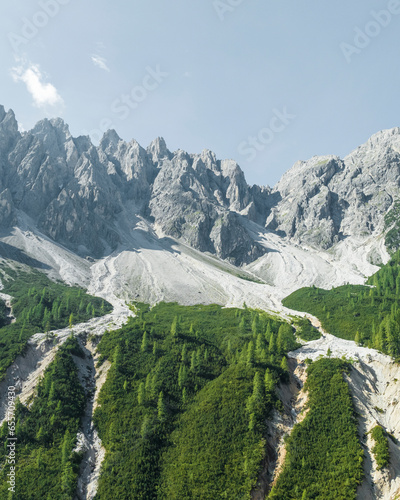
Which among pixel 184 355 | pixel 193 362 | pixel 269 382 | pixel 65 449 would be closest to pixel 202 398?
pixel 193 362

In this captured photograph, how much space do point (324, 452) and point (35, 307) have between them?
8859cm

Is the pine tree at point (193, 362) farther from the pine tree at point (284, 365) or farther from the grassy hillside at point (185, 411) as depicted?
the pine tree at point (284, 365)

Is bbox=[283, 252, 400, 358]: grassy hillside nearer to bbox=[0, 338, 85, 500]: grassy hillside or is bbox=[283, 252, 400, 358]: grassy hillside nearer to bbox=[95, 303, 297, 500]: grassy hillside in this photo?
bbox=[95, 303, 297, 500]: grassy hillside

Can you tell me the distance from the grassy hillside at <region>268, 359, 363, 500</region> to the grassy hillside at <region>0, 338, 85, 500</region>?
30294 millimetres

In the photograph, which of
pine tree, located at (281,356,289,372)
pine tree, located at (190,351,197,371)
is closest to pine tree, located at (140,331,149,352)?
pine tree, located at (190,351,197,371)

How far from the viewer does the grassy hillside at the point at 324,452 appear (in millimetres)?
41312

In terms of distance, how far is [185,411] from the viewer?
57.2 metres

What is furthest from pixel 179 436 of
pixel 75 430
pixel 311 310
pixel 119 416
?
pixel 311 310

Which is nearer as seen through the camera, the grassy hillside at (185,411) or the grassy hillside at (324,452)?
the grassy hillside at (324,452)

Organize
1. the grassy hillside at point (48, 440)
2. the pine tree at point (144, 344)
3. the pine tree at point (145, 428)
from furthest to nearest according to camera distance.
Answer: the pine tree at point (144, 344)
the pine tree at point (145, 428)
the grassy hillside at point (48, 440)

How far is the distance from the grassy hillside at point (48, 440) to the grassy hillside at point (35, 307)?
11923mm

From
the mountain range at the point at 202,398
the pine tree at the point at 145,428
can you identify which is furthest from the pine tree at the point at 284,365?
the pine tree at the point at 145,428

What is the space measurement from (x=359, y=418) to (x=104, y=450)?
142 ft

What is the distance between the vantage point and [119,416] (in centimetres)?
5572
